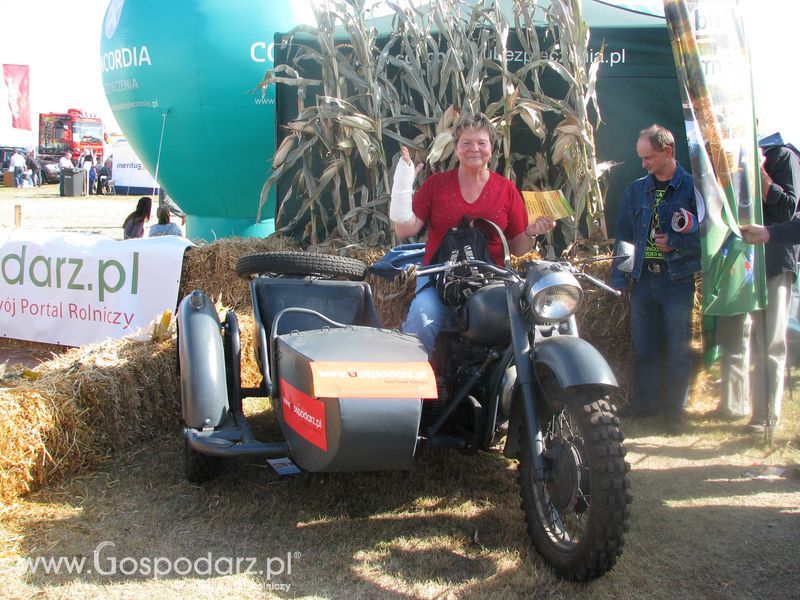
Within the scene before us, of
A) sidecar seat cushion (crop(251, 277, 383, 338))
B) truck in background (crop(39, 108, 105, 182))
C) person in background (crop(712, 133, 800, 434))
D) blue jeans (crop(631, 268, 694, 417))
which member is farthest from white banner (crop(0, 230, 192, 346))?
truck in background (crop(39, 108, 105, 182))

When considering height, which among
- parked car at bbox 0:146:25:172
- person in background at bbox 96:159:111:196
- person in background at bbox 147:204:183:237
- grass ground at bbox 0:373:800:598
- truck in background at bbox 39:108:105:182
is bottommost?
grass ground at bbox 0:373:800:598

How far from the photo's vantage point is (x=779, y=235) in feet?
12.2

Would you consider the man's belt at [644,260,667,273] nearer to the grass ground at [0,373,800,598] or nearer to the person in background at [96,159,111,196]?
the grass ground at [0,373,800,598]

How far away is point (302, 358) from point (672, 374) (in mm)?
2596

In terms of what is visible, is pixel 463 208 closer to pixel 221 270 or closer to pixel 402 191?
pixel 402 191

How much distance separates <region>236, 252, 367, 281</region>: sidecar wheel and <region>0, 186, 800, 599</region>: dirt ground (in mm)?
986

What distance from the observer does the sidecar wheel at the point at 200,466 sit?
10.8 ft

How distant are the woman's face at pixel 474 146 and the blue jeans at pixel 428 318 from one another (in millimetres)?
647

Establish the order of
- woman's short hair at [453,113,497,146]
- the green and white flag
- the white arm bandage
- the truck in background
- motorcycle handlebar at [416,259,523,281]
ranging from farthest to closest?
1. the truck in background
2. the green and white flag
3. woman's short hair at [453,113,497,146]
4. the white arm bandage
5. motorcycle handlebar at [416,259,523,281]

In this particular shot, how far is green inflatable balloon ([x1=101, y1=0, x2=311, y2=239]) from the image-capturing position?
751cm

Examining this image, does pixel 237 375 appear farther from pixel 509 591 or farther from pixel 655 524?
pixel 655 524

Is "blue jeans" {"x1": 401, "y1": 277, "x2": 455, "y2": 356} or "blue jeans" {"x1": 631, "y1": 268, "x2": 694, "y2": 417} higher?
"blue jeans" {"x1": 401, "y1": 277, "x2": 455, "y2": 356}

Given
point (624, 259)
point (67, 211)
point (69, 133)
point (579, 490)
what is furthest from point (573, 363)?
point (69, 133)

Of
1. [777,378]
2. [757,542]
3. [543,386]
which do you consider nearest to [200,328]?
[543,386]
